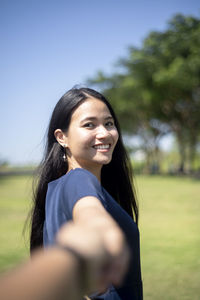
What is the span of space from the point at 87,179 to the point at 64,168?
1.83ft

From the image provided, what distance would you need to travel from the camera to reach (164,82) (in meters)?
21.7

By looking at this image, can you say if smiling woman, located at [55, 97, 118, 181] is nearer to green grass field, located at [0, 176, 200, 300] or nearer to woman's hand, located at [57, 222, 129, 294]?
woman's hand, located at [57, 222, 129, 294]

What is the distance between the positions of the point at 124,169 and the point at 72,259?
1.44 meters

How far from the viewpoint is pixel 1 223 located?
742 cm

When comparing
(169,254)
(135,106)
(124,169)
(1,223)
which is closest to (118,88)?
(135,106)

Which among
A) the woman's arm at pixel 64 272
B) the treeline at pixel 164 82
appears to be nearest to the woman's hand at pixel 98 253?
the woman's arm at pixel 64 272

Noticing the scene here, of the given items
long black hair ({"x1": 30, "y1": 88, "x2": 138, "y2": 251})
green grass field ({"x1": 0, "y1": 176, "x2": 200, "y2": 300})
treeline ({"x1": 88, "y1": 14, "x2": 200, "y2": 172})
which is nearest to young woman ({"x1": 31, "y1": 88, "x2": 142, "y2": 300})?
long black hair ({"x1": 30, "y1": 88, "x2": 138, "y2": 251})

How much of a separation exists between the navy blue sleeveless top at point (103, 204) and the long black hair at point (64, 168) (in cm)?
32

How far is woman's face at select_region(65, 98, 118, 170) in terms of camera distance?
4.91ft

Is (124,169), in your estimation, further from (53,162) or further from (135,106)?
(135,106)

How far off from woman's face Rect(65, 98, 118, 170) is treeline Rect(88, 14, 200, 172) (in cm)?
1955

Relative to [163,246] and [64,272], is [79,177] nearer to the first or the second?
[64,272]

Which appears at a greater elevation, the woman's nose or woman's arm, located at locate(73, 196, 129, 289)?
the woman's nose

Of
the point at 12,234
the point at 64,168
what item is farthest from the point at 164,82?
the point at 64,168
